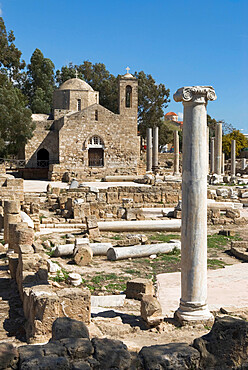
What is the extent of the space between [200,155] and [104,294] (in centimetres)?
340

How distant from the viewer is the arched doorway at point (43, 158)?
37.1 m

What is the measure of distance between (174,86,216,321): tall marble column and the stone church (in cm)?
2810

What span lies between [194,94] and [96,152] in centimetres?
2999

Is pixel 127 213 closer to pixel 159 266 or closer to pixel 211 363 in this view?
pixel 159 266

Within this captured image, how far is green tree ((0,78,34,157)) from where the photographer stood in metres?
32.5

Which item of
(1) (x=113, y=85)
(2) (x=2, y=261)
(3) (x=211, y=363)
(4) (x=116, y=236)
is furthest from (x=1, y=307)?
(1) (x=113, y=85)

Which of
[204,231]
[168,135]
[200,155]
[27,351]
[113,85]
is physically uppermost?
[113,85]

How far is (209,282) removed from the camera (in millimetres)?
8758

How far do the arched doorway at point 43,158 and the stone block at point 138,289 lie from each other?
1166 inches

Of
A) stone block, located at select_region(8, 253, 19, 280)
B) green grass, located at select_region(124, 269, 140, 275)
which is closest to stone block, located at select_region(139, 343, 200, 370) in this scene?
stone block, located at select_region(8, 253, 19, 280)

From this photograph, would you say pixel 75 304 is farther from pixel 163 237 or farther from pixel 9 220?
pixel 163 237

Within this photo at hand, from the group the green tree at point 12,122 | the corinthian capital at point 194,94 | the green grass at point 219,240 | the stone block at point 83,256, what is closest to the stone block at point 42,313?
the corinthian capital at point 194,94

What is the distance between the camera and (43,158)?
Answer: 3859 cm

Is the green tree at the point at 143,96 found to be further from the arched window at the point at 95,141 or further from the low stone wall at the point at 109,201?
the low stone wall at the point at 109,201
